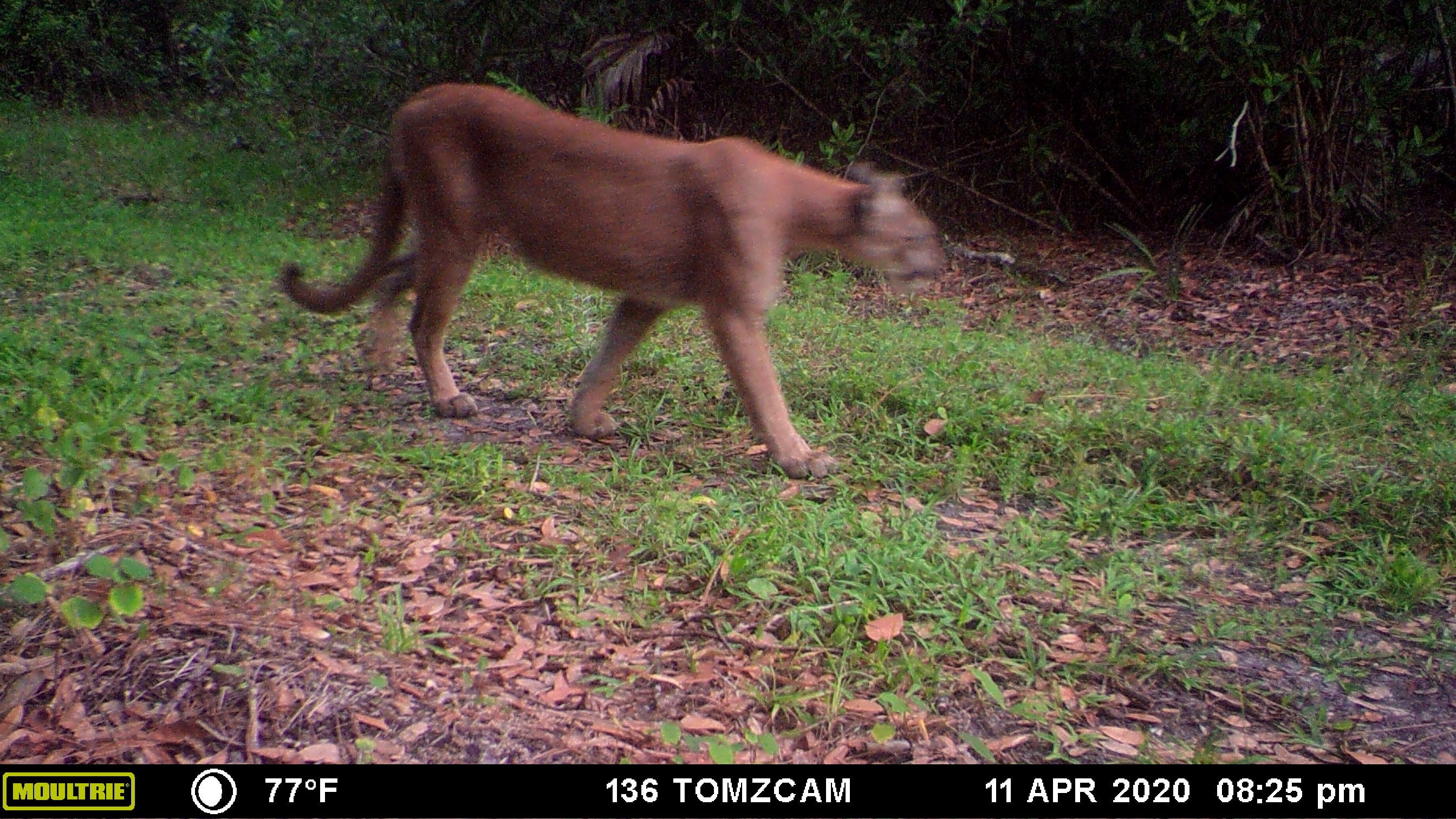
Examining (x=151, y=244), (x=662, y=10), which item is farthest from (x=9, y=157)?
(x=662, y=10)

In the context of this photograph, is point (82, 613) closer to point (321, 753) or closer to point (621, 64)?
point (321, 753)

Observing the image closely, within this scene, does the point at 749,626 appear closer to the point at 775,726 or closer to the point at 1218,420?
the point at 775,726

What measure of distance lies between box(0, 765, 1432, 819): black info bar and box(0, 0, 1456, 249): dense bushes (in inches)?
233

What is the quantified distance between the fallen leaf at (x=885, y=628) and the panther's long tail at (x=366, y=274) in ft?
9.89

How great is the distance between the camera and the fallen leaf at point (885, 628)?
3.12m

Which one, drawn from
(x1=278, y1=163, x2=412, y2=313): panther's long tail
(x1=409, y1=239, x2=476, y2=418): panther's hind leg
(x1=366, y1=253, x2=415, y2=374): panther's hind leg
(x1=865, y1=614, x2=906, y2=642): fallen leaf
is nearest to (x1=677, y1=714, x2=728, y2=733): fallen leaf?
(x1=865, y1=614, x2=906, y2=642): fallen leaf

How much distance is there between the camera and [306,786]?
232cm

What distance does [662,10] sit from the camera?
8914 millimetres

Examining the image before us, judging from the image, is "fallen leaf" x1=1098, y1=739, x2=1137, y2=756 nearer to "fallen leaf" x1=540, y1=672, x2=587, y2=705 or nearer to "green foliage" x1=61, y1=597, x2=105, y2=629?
"fallen leaf" x1=540, y1=672, x2=587, y2=705

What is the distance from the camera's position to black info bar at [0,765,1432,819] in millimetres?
2264

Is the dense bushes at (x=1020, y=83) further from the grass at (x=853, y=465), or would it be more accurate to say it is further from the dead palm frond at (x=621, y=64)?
the grass at (x=853, y=465)

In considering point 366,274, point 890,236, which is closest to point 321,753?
point 366,274

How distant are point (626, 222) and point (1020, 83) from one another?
5557 millimetres

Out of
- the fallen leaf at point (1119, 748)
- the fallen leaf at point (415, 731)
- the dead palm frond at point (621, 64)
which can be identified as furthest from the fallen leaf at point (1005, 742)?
the dead palm frond at point (621, 64)
